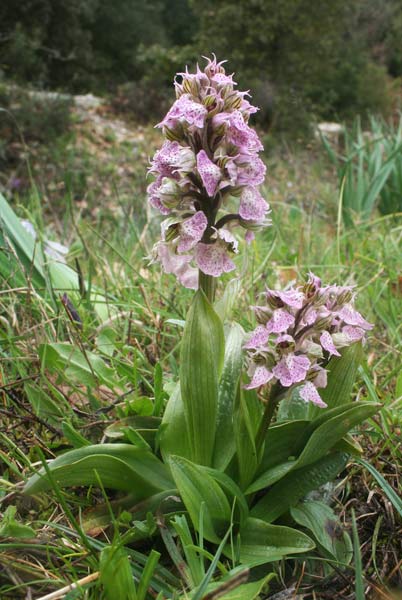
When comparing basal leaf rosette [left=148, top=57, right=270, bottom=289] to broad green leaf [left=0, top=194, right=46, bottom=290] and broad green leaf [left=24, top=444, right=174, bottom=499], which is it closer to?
broad green leaf [left=24, top=444, right=174, bottom=499]

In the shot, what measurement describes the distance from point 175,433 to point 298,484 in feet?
0.85

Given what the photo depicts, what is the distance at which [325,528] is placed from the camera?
3.51 feet

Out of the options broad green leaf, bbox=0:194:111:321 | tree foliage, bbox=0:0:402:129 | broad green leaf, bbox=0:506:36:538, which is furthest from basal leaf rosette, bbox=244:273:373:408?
tree foliage, bbox=0:0:402:129

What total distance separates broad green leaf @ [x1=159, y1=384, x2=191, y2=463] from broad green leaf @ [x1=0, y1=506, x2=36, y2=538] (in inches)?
11.4

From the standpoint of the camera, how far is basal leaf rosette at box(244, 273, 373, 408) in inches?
38.2

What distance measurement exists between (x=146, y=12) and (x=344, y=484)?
19577 millimetres

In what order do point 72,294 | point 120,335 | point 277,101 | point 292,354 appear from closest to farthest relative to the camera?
point 292,354 < point 120,335 < point 72,294 < point 277,101

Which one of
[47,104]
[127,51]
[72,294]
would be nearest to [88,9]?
[127,51]

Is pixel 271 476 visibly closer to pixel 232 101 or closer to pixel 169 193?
pixel 169 193

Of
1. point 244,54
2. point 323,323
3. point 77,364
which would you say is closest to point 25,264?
point 77,364

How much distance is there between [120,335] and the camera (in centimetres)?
185

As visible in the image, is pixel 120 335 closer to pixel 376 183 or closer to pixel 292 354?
pixel 292 354

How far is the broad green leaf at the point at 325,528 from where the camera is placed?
105 centimetres

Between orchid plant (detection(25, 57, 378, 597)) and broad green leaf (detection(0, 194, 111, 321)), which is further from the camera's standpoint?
broad green leaf (detection(0, 194, 111, 321))
